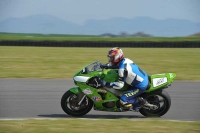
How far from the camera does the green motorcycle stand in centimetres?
A: 805

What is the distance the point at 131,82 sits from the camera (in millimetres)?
8039

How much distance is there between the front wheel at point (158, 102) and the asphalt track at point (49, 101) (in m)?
0.13

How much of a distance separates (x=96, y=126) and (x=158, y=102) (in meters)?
1.76

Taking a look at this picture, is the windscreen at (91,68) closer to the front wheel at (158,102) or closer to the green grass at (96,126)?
the front wheel at (158,102)

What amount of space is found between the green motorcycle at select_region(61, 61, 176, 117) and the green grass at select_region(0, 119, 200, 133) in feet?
2.74

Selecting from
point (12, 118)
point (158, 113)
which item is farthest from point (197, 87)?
point (12, 118)

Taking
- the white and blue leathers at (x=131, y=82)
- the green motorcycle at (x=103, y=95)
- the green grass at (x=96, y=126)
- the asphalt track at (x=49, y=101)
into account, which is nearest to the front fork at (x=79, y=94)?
the green motorcycle at (x=103, y=95)

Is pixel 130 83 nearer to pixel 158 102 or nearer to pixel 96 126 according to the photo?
pixel 158 102

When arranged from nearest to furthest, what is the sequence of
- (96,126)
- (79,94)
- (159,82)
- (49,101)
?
(96,126)
(159,82)
(79,94)
(49,101)

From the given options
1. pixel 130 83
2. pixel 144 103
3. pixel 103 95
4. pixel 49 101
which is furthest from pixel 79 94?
pixel 49 101

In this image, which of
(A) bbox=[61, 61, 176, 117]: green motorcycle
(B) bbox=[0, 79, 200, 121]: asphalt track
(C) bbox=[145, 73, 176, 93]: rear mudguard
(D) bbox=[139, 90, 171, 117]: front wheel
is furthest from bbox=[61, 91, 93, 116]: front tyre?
(C) bbox=[145, 73, 176, 93]: rear mudguard

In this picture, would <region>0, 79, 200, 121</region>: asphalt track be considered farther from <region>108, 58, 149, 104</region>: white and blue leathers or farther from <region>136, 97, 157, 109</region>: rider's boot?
<region>108, 58, 149, 104</region>: white and blue leathers

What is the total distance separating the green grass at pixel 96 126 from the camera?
21.1ft

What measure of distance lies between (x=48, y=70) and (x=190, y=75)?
5.72 meters
